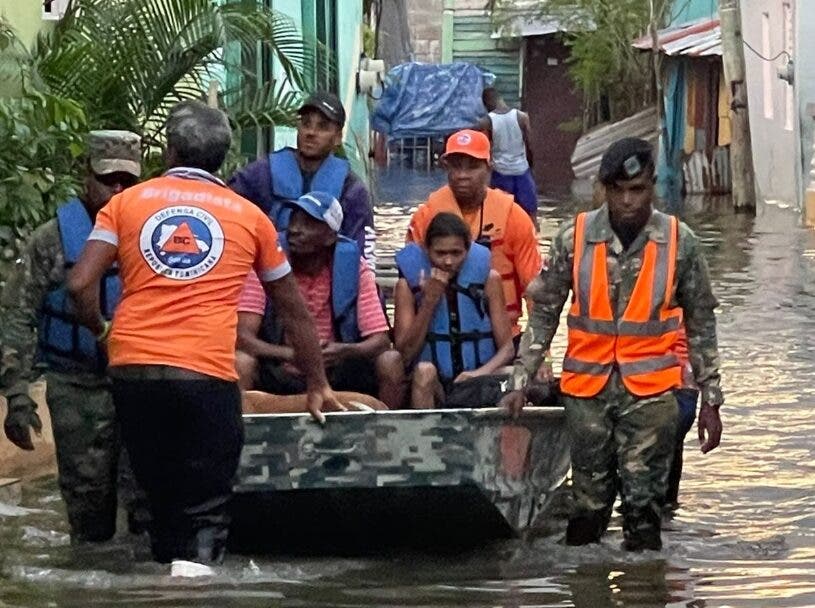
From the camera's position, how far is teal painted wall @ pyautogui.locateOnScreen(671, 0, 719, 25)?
39.4m

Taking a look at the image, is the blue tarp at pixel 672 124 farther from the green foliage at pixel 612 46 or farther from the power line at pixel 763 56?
the power line at pixel 763 56

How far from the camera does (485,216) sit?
9492mm

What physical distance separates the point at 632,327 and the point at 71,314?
2.02 metres

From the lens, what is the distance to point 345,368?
8.63 meters

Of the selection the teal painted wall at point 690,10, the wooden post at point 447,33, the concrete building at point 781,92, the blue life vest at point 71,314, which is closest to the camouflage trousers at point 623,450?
the blue life vest at point 71,314

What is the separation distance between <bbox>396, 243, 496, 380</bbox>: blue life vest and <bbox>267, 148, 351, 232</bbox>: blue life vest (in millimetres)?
754

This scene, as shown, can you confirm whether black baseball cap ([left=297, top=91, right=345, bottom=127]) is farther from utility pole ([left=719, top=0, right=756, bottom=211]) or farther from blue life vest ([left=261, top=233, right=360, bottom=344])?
utility pole ([left=719, top=0, right=756, bottom=211])

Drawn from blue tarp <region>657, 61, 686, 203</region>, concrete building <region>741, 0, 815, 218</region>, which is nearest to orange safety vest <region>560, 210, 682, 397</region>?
concrete building <region>741, 0, 815, 218</region>

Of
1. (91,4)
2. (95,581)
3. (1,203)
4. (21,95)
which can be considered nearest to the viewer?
(95,581)

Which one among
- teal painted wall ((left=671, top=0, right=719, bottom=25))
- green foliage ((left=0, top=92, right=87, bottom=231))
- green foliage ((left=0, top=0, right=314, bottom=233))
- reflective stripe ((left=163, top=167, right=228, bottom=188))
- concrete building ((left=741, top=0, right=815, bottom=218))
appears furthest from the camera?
teal painted wall ((left=671, top=0, right=719, bottom=25))

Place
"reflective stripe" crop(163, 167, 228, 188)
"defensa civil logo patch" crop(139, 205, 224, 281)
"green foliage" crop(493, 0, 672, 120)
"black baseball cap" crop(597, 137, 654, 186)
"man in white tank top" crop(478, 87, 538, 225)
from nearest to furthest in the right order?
"defensa civil logo patch" crop(139, 205, 224, 281) < "reflective stripe" crop(163, 167, 228, 188) < "black baseball cap" crop(597, 137, 654, 186) < "man in white tank top" crop(478, 87, 538, 225) < "green foliage" crop(493, 0, 672, 120)

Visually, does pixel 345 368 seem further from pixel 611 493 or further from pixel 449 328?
pixel 611 493

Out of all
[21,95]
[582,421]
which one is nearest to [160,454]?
[582,421]

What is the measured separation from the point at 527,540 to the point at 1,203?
2.74 meters
